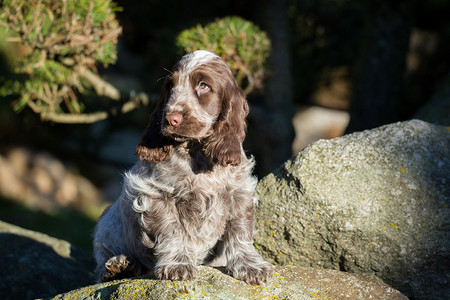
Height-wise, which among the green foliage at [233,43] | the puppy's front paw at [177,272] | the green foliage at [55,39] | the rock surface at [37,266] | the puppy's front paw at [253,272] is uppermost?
the green foliage at [233,43]

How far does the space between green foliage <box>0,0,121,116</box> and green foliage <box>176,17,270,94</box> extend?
35.0 inches

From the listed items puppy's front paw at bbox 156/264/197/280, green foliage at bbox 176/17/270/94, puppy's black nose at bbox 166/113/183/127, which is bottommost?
puppy's front paw at bbox 156/264/197/280

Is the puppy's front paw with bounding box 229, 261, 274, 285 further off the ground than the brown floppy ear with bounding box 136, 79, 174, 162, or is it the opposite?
the brown floppy ear with bounding box 136, 79, 174, 162

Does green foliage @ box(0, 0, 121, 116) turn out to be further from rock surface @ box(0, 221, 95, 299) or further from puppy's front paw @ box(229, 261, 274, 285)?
puppy's front paw @ box(229, 261, 274, 285)

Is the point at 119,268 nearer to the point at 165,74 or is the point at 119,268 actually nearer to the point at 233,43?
the point at 233,43

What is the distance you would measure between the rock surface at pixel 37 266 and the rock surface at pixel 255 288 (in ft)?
3.94

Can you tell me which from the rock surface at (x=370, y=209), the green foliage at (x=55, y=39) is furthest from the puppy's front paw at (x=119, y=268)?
the green foliage at (x=55, y=39)

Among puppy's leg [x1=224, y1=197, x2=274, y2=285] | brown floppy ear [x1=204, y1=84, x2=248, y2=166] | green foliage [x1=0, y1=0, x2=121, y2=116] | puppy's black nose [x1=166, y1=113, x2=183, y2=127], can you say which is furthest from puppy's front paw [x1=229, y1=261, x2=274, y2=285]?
green foliage [x1=0, y1=0, x2=121, y2=116]

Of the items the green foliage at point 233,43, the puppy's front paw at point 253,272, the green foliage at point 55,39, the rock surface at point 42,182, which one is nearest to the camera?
the puppy's front paw at point 253,272

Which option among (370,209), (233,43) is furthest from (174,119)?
(233,43)

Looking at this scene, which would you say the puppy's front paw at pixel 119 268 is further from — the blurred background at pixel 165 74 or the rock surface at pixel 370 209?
the blurred background at pixel 165 74

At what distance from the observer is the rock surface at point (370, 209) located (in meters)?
3.75

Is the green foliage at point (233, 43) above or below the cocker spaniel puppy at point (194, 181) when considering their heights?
above

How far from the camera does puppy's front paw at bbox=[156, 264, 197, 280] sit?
333 cm
